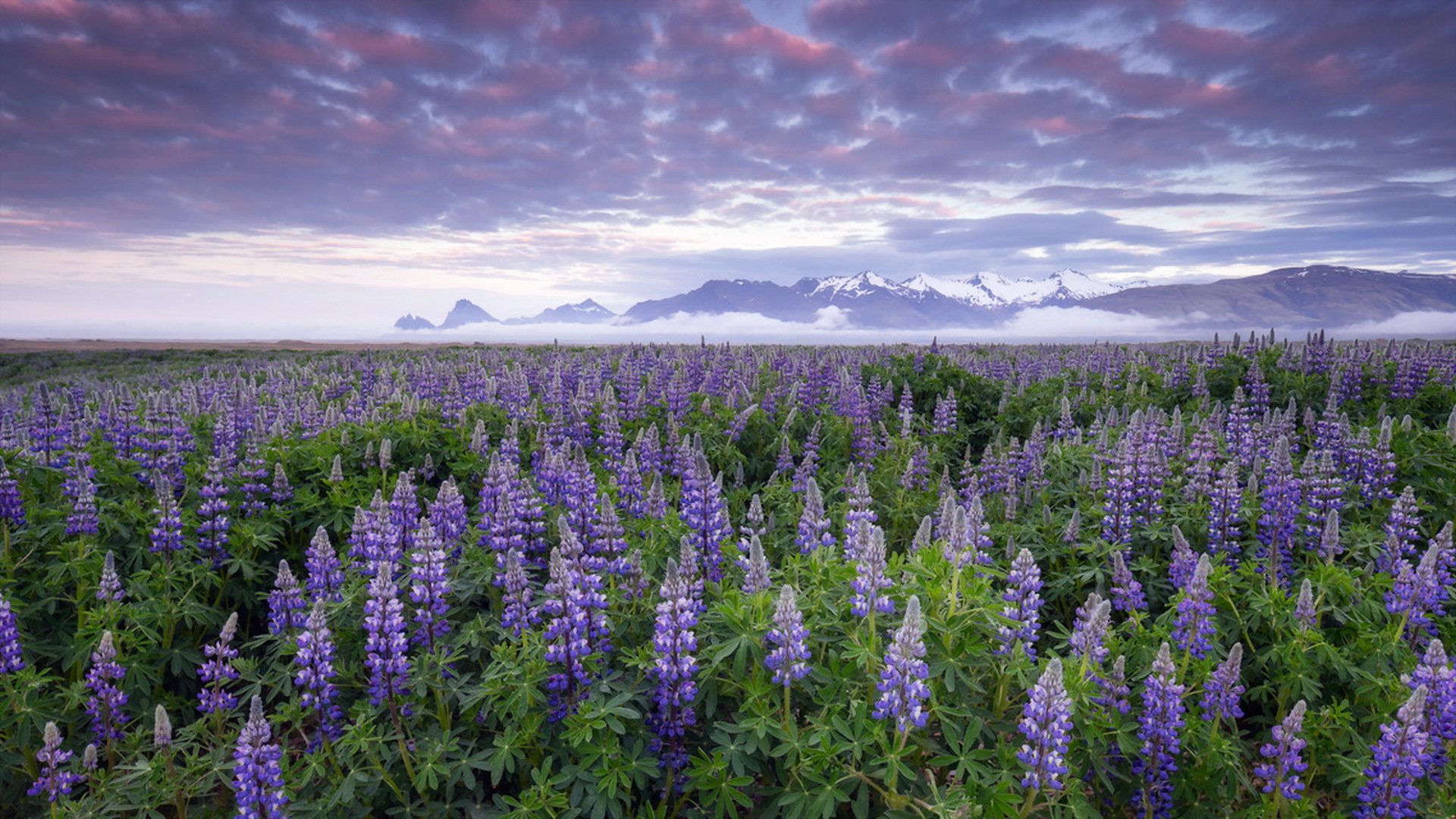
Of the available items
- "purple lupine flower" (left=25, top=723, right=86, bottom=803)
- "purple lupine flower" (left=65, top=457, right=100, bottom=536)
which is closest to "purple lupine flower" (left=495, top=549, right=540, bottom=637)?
"purple lupine flower" (left=25, top=723, right=86, bottom=803)

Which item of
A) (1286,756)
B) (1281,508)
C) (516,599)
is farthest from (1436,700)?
(516,599)

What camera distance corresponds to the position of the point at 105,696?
4.66 m

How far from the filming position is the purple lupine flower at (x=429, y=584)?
437 cm

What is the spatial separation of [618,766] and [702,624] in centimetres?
91

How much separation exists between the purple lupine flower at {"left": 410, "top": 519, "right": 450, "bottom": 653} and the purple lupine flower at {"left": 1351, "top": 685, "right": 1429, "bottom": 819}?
5095mm

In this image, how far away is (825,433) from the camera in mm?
11344

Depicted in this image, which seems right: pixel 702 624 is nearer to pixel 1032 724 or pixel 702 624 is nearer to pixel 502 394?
pixel 1032 724

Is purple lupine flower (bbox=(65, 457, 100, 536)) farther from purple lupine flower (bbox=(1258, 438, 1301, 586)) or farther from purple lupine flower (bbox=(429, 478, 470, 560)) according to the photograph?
purple lupine flower (bbox=(1258, 438, 1301, 586))

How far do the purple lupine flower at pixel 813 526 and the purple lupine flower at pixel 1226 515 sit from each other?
3.58 metres

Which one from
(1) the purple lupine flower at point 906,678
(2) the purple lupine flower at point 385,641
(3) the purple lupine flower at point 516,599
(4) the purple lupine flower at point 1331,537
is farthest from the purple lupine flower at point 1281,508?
(2) the purple lupine flower at point 385,641

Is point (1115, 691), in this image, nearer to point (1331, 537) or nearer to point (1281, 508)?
point (1331, 537)

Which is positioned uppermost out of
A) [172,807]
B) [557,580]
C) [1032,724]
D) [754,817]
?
[557,580]

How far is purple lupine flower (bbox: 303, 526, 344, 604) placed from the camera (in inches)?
206

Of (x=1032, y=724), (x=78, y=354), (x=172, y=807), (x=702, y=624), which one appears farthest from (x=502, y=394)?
(x=78, y=354)
